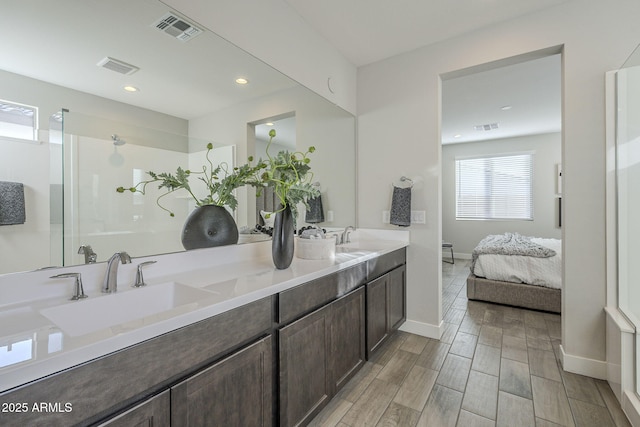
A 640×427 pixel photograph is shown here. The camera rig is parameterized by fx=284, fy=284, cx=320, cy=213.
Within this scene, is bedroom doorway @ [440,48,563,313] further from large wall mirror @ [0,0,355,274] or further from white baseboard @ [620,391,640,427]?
large wall mirror @ [0,0,355,274]

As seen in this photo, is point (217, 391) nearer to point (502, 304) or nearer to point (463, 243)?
point (502, 304)

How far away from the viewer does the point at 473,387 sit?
1888 millimetres

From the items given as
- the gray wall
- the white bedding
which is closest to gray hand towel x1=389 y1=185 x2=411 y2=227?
the white bedding

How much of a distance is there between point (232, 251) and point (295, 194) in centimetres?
52

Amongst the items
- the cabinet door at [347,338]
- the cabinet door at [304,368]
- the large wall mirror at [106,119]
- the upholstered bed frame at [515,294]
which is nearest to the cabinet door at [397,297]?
the cabinet door at [347,338]

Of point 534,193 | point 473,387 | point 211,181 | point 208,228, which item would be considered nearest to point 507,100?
point 534,193

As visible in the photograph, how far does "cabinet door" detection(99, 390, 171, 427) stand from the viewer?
0.74 meters

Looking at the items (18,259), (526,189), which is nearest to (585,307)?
(18,259)

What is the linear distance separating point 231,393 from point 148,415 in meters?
0.30

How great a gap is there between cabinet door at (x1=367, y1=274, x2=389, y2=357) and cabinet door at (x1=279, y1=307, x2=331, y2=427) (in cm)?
54

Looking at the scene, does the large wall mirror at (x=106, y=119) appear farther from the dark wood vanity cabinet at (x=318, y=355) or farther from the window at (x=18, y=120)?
the dark wood vanity cabinet at (x=318, y=355)

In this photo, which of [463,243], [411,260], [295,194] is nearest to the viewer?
[295,194]

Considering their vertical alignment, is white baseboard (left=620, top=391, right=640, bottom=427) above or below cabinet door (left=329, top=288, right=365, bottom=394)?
below

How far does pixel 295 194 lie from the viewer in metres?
1.65
